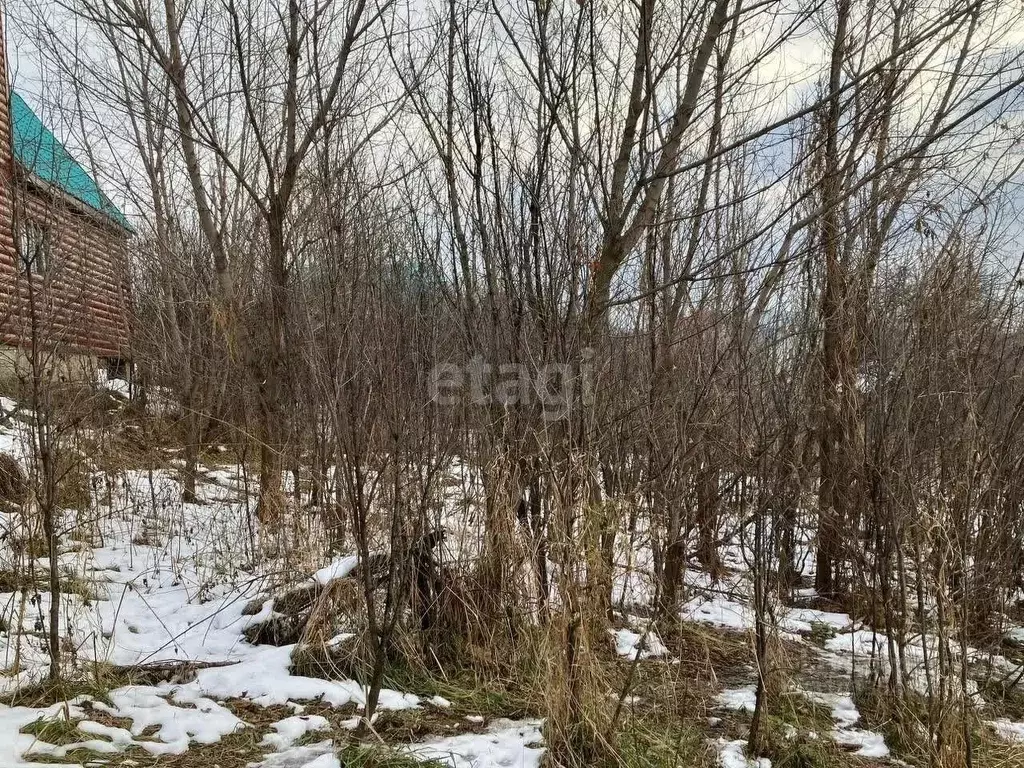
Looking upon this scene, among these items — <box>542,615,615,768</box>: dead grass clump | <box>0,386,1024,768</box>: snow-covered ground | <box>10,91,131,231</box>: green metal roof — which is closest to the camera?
<box>542,615,615,768</box>: dead grass clump

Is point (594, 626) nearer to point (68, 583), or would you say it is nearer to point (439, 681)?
point (439, 681)

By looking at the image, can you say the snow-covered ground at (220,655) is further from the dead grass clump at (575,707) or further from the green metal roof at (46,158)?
the green metal roof at (46,158)

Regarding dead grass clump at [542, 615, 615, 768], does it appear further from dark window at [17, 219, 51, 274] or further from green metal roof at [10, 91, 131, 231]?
green metal roof at [10, 91, 131, 231]

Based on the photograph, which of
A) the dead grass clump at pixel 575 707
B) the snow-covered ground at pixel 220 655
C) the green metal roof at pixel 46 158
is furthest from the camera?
the green metal roof at pixel 46 158

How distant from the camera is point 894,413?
367cm

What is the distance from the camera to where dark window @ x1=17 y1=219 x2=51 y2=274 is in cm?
306

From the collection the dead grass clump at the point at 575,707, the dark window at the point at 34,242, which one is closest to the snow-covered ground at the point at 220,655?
the dead grass clump at the point at 575,707

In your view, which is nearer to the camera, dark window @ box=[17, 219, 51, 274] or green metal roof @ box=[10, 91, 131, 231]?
dark window @ box=[17, 219, 51, 274]

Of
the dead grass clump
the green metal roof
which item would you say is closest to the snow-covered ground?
the dead grass clump

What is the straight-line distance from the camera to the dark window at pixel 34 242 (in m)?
3.06

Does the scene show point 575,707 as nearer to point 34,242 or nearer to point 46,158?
point 34,242

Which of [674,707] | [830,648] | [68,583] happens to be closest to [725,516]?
[830,648]

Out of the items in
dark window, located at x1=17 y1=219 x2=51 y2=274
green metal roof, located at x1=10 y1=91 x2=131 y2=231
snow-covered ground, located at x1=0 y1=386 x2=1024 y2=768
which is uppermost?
green metal roof, located at x1=10 y1=91 x2=131 y2=231

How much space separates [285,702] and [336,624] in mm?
530
